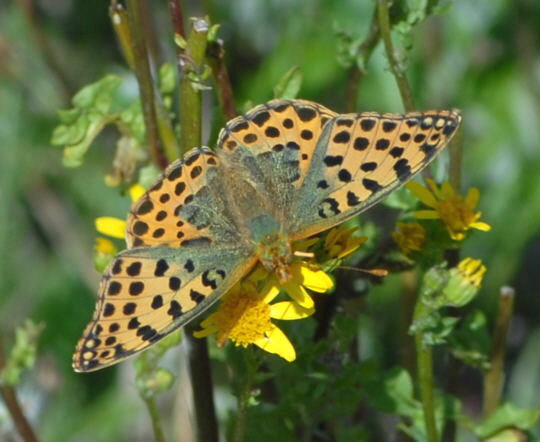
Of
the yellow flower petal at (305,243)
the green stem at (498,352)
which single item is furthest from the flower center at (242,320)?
the green stem at (498,352)

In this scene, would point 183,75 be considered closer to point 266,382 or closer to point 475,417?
point 266,382

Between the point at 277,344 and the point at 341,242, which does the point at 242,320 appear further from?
the point at 341,242

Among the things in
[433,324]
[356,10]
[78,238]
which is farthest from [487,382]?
[78,238]

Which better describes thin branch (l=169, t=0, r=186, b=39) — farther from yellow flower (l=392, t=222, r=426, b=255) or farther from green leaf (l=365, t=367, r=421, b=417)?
green leaf (l=365, t=367, r=421, b=417)

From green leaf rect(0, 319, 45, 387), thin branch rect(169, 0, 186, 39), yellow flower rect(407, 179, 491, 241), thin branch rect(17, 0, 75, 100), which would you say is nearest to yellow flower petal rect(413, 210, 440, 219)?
yellow flower rect(407, 179, 491, 241)

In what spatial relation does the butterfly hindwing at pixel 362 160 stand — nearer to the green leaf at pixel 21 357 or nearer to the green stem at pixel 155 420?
the green stem at pixel 155 420
